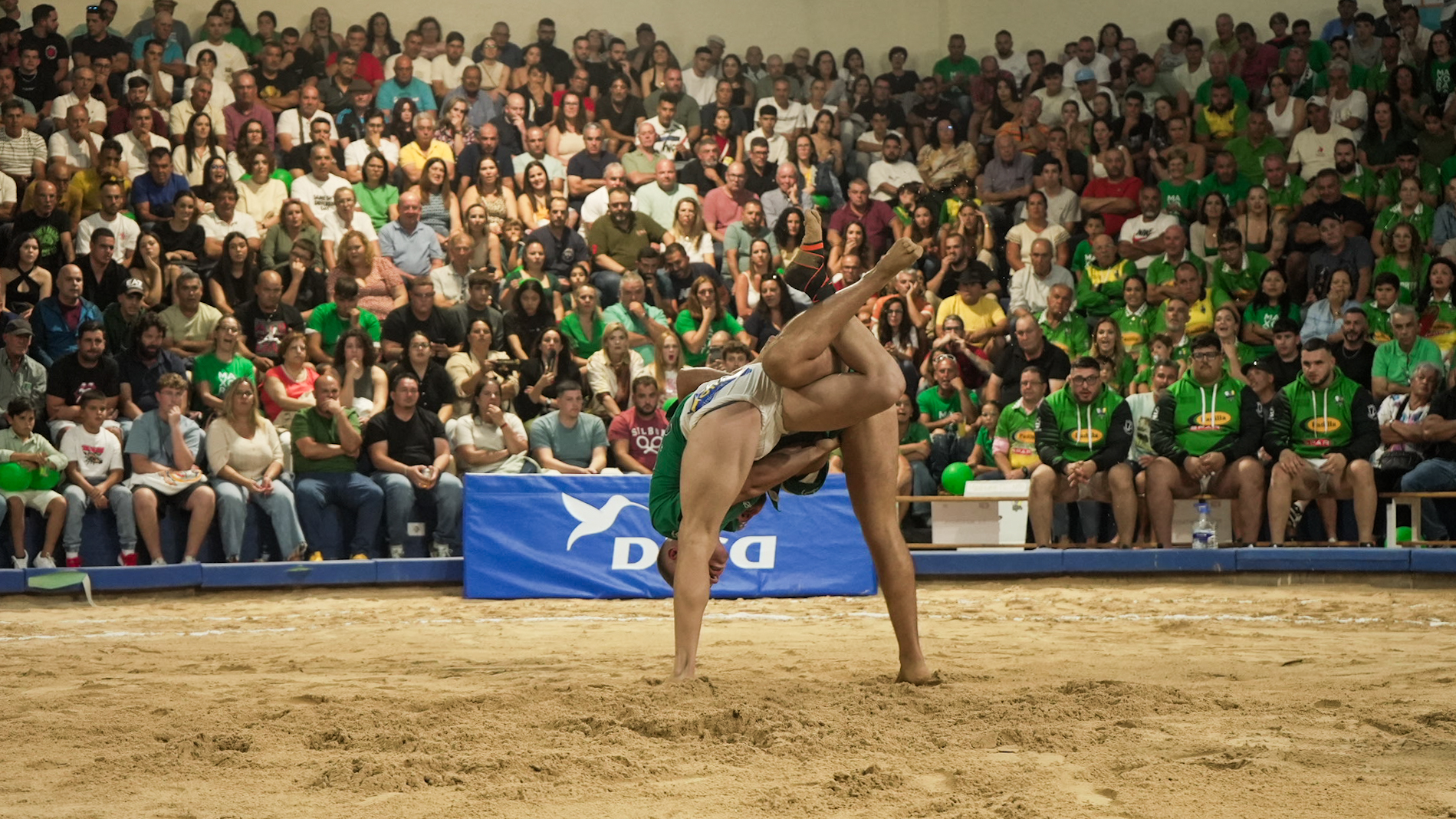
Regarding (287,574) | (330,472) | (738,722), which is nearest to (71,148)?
(330,472)

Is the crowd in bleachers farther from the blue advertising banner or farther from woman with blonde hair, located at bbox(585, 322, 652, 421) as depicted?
the blue advertising banner

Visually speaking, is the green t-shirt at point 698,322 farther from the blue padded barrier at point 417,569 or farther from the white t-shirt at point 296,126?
the white t-shirt at point 296,126

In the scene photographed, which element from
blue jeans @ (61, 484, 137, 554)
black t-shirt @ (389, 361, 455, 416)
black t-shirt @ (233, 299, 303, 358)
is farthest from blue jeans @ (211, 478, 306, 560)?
black t-shirt @ (233, 299, 303, 358)

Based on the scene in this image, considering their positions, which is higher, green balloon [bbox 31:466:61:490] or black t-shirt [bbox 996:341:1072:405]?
black t-shirt [bbox 996:341:1072:405]

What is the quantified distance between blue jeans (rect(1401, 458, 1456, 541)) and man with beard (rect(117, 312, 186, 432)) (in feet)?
30.1

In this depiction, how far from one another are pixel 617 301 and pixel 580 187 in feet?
5.91

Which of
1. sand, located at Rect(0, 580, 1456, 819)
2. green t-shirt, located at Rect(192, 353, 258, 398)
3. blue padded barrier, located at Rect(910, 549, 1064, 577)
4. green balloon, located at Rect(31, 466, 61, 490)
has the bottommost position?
sand, located at Rect(0, 580, 1456, 819)

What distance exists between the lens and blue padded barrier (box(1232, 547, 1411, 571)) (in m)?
9.80

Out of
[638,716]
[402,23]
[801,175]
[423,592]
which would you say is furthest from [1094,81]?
[638,716]

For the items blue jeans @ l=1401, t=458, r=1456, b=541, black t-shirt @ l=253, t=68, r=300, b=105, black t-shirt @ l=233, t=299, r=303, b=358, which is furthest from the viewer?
black t-shirt @ l=253, t=68, r=300, b=105

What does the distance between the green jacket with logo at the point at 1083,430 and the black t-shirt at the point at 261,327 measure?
20.5 feet

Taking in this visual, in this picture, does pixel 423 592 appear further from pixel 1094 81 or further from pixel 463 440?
pixel 1094 81

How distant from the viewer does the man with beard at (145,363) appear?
1100cm

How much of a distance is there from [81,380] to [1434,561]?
980 centimetres
